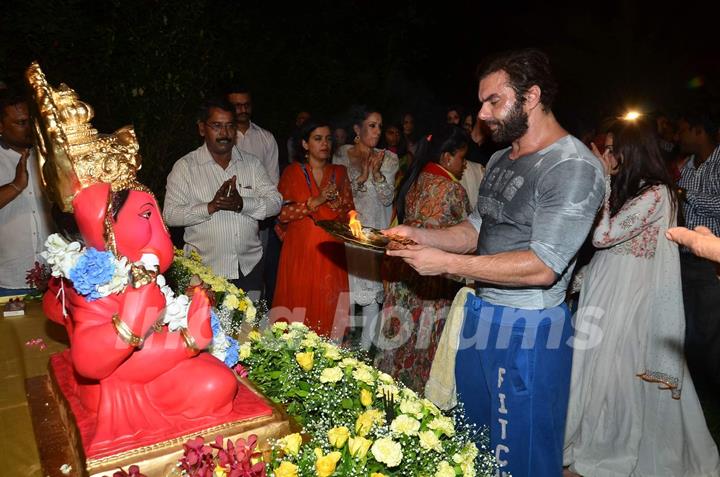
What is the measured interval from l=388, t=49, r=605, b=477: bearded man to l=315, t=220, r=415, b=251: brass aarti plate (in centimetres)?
6

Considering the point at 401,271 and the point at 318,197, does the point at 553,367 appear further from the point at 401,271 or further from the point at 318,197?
the point at 318,197

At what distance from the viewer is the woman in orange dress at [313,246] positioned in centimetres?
454

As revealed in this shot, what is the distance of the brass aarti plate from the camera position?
2400 millimetres

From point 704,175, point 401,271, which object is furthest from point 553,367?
point 704,175

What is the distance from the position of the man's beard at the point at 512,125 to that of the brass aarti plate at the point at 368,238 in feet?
2.13

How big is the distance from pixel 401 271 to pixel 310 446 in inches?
110

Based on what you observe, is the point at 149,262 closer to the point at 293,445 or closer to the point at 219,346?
the point at 219,346

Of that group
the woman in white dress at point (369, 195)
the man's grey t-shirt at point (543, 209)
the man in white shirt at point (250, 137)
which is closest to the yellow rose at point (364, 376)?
the man's grey t-shirt at point (543, 209)

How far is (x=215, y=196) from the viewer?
4039 mm

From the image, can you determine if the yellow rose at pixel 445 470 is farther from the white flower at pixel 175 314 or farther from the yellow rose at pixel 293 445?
the white flower at pixel 175 314

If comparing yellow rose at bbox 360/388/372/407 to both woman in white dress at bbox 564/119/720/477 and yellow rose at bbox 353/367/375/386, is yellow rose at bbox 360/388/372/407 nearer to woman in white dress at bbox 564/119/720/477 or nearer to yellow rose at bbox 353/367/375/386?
yellow rose at bbox 353/367/375/386

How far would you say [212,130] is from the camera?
4230mm

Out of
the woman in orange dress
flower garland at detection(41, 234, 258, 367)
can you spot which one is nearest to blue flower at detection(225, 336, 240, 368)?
flower garland at detection(41, 234, 258, 367)

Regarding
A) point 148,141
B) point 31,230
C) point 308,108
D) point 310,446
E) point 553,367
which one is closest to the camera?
point 310,446
